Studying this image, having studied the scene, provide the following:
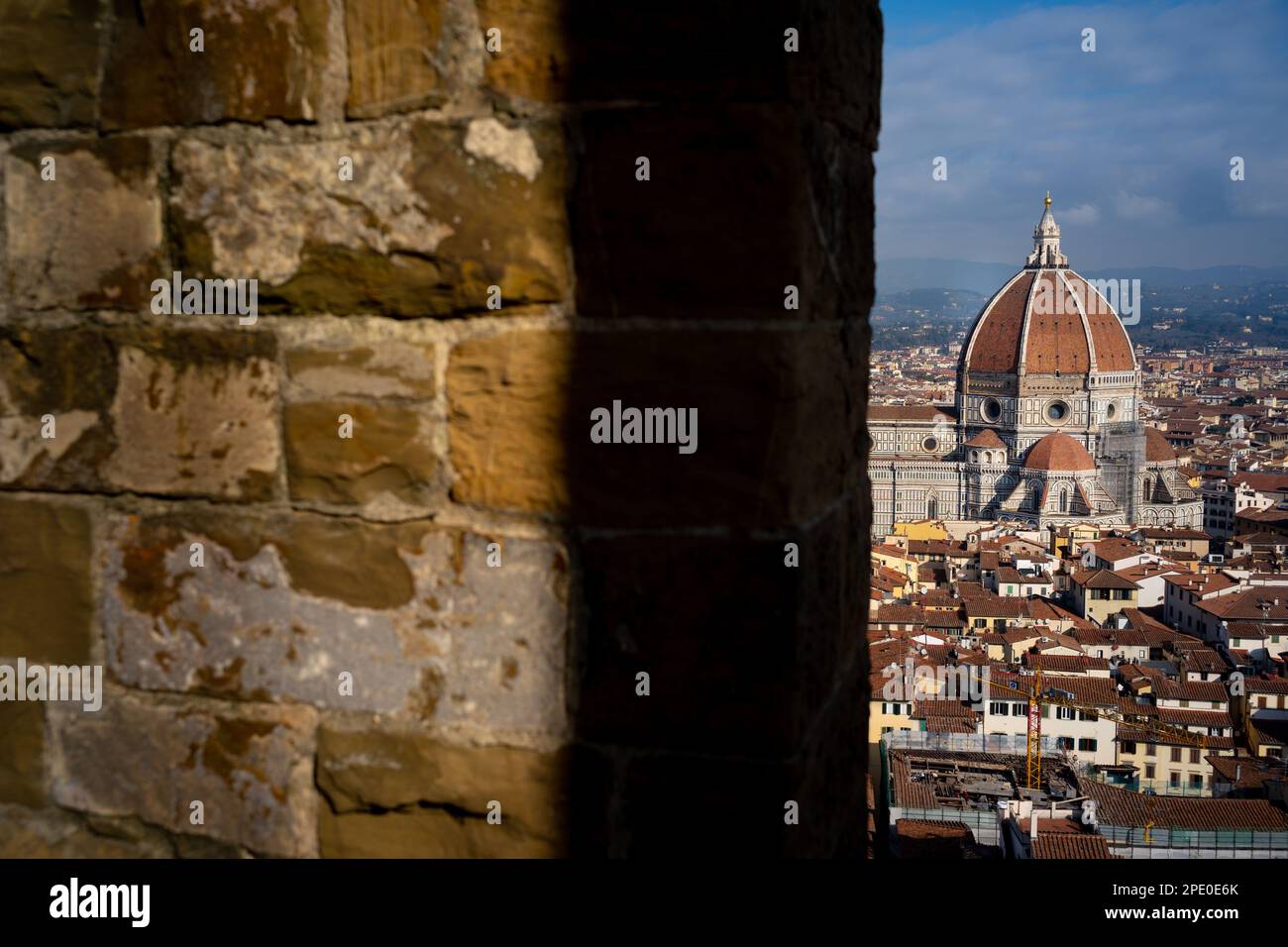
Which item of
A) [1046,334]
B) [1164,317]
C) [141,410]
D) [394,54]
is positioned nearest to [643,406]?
[394,54]

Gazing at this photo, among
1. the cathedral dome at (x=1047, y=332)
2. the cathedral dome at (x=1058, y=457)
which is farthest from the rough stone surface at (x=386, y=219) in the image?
the cathedral dome at (x=1047, y=332)

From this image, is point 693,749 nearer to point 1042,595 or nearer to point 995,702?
point 995,702

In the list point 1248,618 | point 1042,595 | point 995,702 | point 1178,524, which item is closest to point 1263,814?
point 995,702

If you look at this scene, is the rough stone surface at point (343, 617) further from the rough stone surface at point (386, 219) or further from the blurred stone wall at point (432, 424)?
the rough stone surface at point (386, 219)

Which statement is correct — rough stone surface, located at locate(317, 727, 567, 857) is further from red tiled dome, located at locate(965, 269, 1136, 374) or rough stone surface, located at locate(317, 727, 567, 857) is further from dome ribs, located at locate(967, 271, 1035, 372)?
dome ribs, located at locate(967, 271, 1035, 372)

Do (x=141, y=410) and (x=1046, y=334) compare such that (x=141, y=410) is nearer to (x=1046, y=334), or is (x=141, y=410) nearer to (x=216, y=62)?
(x=216, y=62)
